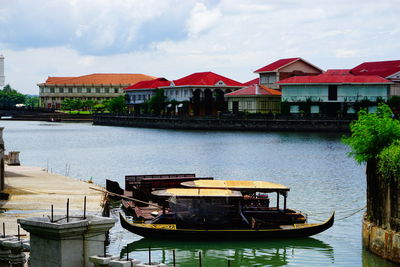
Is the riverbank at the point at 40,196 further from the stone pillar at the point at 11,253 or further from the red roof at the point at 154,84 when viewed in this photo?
the red roof at the point at 154,84

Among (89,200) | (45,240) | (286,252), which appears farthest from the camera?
(89,200)

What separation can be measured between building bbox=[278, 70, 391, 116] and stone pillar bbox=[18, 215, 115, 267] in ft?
377

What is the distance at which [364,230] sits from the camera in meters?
23.6

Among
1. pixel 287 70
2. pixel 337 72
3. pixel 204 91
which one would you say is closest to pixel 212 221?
pixel 337 72

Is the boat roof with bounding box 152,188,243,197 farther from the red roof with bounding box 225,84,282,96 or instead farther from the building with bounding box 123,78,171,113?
the building with bounding box 123,78,171,113

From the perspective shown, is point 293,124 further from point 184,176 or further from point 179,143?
point 184,176

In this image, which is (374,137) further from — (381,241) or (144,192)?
(144,192)

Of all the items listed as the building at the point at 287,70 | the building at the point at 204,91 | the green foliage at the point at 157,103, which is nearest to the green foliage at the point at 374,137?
the building at the point at 287,70

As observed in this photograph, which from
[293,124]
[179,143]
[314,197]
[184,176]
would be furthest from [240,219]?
[293,124]

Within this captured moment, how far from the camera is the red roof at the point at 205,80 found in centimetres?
14500

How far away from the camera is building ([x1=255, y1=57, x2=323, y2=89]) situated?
452 feet

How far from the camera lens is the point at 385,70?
131m

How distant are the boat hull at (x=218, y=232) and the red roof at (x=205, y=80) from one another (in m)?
118

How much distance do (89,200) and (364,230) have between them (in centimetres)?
1334
